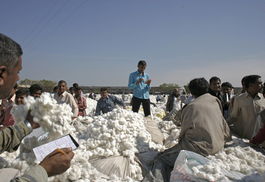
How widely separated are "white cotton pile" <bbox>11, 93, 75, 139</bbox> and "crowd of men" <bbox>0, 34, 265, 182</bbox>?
0.07m

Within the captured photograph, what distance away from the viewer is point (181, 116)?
11.4ft

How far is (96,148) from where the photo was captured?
3.45 metres

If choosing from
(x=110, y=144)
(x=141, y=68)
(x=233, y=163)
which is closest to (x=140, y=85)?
(x=141, y=68)

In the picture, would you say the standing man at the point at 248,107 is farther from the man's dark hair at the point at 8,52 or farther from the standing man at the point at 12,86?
the man's dark hair at the point at 8,52

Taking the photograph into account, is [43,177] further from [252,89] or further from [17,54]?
[252,89]

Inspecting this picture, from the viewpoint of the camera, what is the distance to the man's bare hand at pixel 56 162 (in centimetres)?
158

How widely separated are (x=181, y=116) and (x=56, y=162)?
221 cm

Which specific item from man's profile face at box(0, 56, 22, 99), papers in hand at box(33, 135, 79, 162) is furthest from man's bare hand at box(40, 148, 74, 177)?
man's profile face at box(0, 56, 22, 99)

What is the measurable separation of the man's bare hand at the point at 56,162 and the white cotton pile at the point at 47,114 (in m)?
0.59

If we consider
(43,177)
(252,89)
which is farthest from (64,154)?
(252,89)

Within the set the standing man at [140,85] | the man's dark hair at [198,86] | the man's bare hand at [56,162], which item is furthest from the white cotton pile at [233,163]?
the standing man at [140,85]

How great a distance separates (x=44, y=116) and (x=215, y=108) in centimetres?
226

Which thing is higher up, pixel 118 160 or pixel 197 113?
pixel 197 113

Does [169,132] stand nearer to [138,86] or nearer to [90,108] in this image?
[138,86]
